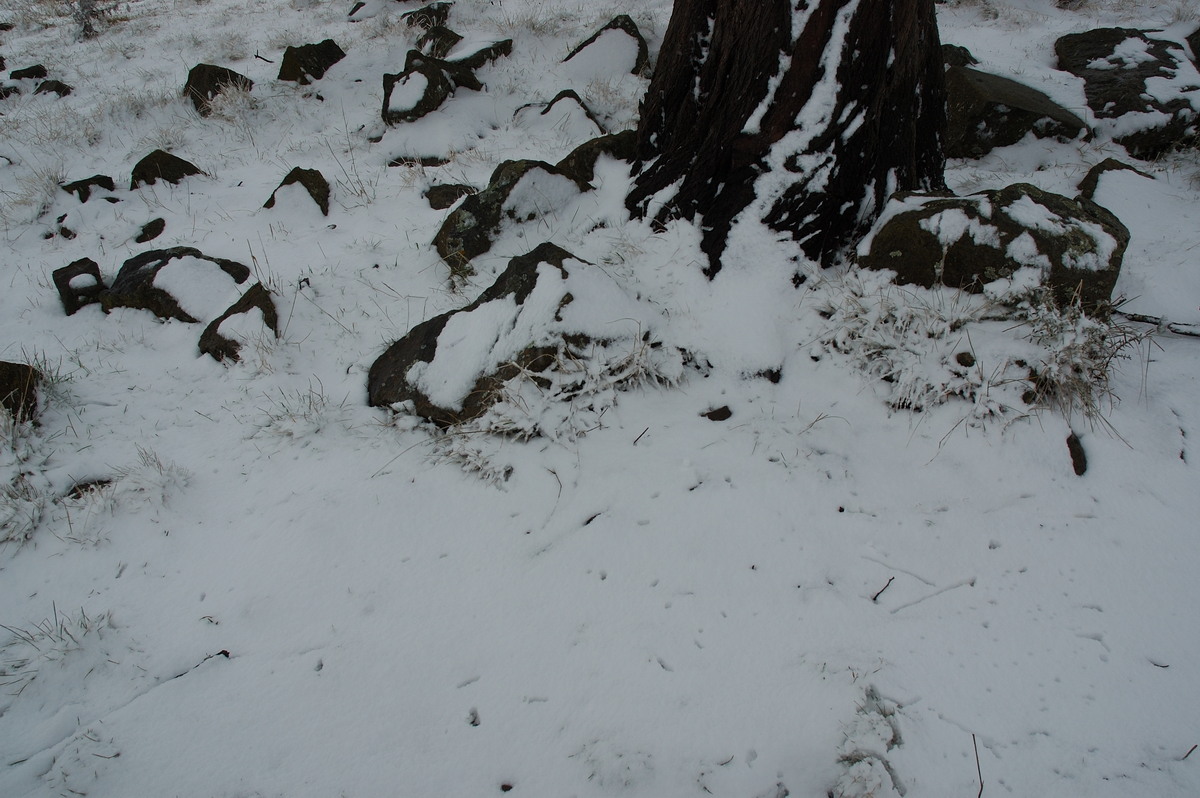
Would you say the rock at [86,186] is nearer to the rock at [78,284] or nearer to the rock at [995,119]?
the rock at [78,284]

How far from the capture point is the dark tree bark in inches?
108

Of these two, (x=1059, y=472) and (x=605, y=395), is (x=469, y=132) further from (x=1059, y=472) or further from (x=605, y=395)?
(x=1059, y=472)

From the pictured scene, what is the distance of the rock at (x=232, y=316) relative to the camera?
341 cm

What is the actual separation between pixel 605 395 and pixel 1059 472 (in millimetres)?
1951

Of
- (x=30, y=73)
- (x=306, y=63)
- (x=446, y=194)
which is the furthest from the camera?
(x=30, y=73)

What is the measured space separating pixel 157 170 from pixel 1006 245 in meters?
6.50

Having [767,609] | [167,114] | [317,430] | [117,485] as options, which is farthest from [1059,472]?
[167,114]

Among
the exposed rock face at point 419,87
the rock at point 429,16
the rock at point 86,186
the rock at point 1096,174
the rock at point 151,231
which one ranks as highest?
the rock at point 429,16

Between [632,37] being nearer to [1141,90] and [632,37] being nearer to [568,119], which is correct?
[568,119]

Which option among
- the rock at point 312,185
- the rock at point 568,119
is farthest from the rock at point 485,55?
the rock at point 312,185

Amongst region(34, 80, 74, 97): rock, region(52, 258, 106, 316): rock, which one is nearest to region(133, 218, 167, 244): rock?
region(52, 258, 106, 316): rock

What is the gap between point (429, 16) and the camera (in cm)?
748

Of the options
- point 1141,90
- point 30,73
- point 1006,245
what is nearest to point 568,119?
point 1006,245

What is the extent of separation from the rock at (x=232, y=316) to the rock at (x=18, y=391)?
80 centimetres
